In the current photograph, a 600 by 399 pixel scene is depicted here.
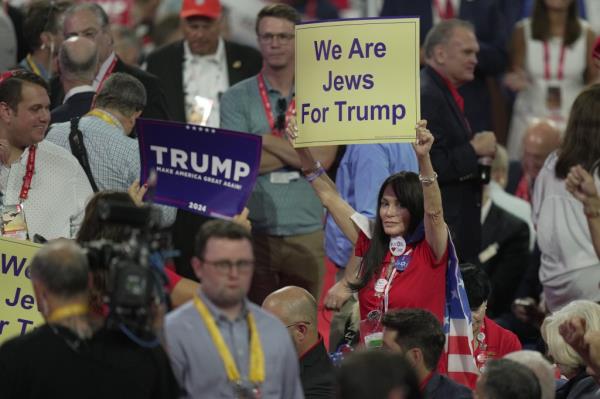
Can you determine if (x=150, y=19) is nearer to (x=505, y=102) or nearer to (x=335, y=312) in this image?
(x=505, y=102)

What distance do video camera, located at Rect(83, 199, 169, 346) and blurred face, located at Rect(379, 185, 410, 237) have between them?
2048 millimetres

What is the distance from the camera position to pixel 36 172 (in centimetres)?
845

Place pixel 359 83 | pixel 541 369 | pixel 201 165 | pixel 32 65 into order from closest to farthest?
1. pixel 541 369
2. pixel 201 165
3. pixel 359 83
4. pixel 32 65

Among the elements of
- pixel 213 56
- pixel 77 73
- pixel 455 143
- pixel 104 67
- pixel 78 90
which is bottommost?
pixel 455 143

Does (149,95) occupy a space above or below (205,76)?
below

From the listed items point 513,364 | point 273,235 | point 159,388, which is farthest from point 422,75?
point 159,388

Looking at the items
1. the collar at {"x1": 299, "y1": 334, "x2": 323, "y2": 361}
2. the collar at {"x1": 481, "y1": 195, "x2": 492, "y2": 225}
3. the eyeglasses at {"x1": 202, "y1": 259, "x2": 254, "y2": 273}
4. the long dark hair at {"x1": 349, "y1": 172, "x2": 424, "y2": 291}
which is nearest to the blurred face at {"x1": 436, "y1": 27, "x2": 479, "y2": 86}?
the collar at {"x1": 481, "y1": 195, "x2": 492, "y2": 225}

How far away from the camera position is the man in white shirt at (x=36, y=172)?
8391 mm

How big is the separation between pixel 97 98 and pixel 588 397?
11.1ft

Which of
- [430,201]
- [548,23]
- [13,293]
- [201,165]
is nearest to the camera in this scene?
[201,165]

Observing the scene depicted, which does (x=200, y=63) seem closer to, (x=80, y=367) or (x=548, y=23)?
(x=548, y=23)

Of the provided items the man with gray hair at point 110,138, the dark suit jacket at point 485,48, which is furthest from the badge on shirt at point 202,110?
the dark suit jacket at point 485,48

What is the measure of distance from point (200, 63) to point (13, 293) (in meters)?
4.11

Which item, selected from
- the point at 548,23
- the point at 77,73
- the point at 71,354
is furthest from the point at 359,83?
the point at 548,23
